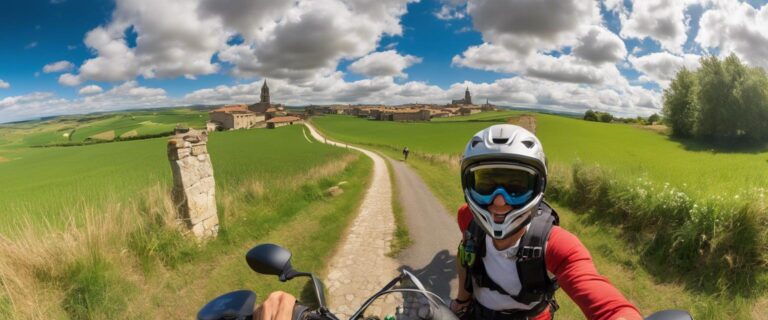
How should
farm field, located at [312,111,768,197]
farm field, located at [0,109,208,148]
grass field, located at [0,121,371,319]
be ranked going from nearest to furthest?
grass field, located at [0,121,371,319]
farm field, located at [312,111,768,197]
farm field, located at [0,109,208,148]

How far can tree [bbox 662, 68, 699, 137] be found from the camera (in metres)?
38.5

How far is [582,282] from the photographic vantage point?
2.03 meters

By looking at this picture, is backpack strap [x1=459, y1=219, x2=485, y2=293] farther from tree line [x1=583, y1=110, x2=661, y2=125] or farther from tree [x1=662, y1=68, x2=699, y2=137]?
tree line [x1=583, y1=110, x2=661, y2=125]

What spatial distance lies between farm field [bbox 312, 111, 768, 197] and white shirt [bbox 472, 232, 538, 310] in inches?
292

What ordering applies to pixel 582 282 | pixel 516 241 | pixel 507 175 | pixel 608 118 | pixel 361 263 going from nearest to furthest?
pixel 582 282 < pixel 507 175 < pixel 516 241 < pixel 361 263 < pixel 608 118

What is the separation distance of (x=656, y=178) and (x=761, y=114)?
33.0 metres

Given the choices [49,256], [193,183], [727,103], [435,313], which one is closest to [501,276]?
[435,313]

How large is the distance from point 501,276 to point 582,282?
1.79 feet

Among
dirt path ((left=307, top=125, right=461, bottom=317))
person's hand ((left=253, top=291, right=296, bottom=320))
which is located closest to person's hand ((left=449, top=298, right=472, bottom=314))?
dirt path ((left=307, top=125, right=461, bottom=317))

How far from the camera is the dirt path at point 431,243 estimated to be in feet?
21.7

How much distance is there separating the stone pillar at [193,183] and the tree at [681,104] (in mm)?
50441

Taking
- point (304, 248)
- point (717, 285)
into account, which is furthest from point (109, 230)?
point (717, 285)

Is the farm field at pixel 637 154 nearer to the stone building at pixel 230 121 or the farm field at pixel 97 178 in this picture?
the farm field at pixel 97 178

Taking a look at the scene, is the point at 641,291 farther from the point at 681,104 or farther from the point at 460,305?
the point at 681,104
